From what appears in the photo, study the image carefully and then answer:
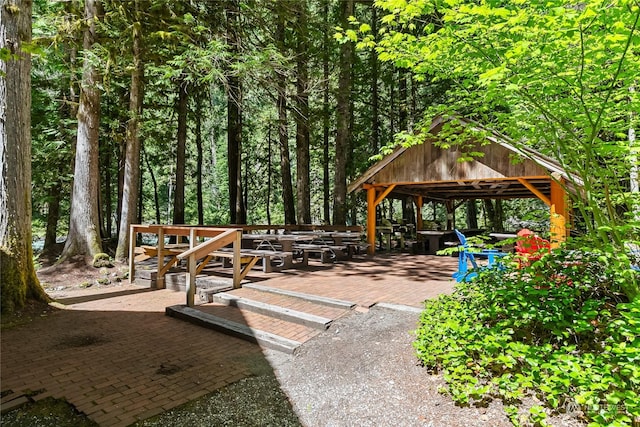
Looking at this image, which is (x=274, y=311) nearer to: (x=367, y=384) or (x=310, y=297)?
(x=310, y=297)

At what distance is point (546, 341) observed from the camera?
339 centimetres

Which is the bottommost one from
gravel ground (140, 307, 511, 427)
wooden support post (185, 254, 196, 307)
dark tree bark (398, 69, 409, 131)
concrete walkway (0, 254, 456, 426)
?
gravel ground (140, 307, 511, 427)

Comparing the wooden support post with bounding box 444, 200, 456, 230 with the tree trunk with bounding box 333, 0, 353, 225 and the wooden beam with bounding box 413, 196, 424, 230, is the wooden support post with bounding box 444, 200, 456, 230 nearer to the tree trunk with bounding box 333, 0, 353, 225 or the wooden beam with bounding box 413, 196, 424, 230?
the wooden beam with bounding box 413, 196, 424, 230

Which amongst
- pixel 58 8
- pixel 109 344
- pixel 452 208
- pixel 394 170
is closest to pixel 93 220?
pixel 58 8

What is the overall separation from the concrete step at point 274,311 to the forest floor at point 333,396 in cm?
29

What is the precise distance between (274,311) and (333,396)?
233cm

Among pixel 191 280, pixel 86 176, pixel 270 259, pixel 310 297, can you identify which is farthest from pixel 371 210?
pixel 86 176

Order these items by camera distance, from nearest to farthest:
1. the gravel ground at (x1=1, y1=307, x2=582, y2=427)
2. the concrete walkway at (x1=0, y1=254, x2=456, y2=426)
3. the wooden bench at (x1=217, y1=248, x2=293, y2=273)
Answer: the gravel ground at (x1=1, y1=307, x2=582, y2=427) < the concrete walkway at (x1=0, y1=254, x2=456, y2=426) < the wooden bench at (x1=217, y1=248, x2=293, y2=273)

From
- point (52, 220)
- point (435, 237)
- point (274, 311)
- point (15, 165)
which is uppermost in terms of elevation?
point (15, 165)

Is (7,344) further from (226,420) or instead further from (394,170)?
(394,170)

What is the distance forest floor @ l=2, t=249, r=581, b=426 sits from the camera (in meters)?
2.85

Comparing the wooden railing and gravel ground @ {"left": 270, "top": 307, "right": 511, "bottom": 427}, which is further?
the wooden railing

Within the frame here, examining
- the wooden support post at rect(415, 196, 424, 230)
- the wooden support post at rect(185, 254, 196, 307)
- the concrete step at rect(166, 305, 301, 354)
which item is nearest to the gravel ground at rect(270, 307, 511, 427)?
the concrete step at rect(166, 305, 301, 354)

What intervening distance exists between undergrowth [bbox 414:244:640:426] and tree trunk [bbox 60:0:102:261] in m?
9.95
